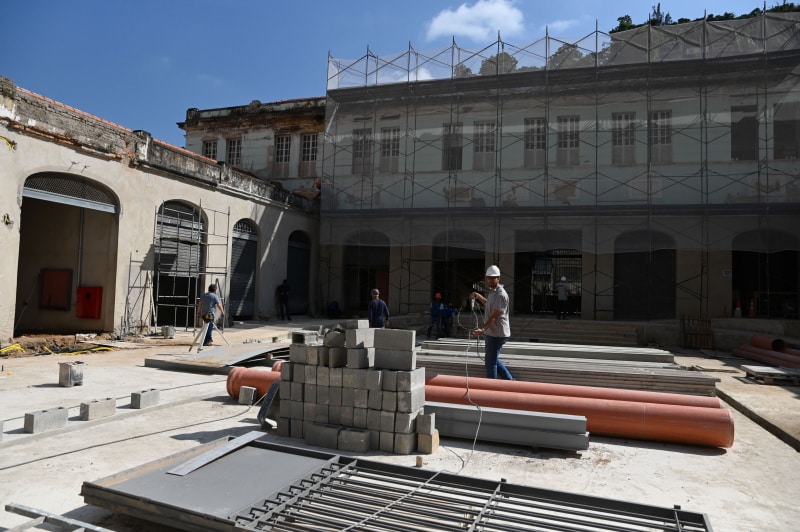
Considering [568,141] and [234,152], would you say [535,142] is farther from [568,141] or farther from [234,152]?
[234,152]

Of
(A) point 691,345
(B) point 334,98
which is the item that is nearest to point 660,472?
(A) point 691,345

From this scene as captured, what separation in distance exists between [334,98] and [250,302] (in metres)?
9.19

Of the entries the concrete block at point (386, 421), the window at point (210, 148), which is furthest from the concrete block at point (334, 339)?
the window at point (210, 148)

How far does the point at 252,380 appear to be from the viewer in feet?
24.6

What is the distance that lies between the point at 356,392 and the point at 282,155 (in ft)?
71.2

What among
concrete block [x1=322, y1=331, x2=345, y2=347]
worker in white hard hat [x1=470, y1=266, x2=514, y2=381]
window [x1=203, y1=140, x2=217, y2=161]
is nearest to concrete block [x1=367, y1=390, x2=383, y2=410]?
concrete block [x1=322, y1=331, x2=345, y2=347]

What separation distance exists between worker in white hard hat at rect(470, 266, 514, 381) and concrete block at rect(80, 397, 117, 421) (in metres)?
4.71

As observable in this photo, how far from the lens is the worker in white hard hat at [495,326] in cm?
716

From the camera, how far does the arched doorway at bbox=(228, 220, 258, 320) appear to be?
61.9ft

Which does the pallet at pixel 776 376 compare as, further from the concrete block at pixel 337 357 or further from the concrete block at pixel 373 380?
the concrete block at pixel 337 357

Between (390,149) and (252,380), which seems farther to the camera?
(390,149)

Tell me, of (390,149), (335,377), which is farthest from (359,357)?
(390,149)

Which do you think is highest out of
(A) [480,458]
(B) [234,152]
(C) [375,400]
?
(B) [234,152]

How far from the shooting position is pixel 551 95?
19234mm
